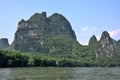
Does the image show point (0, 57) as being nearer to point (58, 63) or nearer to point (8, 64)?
point (8, 64)

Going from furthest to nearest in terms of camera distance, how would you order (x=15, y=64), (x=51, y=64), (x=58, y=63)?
(x=58, y=63), (x=51, y=64), (x=15, y=64)

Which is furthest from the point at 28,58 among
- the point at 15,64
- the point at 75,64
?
the point at 75,64

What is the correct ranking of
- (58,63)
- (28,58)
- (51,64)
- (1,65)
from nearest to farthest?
(1,65) → (28,58) → (51,64) → (58,63)

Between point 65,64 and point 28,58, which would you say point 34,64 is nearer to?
point 28,58

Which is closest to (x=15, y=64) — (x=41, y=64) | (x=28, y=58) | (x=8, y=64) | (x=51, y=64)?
(x=8, y=64)

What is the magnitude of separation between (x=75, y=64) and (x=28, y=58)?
6012cm

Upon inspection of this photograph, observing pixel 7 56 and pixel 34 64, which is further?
pixel 34 64

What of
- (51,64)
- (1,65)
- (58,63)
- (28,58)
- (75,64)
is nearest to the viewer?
(1,65)

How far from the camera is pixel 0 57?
110m

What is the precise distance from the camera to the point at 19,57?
124625mm

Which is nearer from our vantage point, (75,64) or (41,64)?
(41,64)

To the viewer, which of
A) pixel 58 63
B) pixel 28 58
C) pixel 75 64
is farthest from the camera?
pixel 75 64

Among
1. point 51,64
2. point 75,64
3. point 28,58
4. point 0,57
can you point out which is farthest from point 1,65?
point 75,64

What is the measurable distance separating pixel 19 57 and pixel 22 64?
3467 mm
